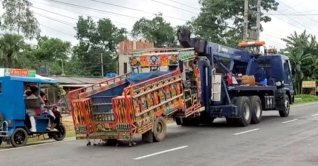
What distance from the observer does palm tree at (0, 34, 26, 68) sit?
39875mm

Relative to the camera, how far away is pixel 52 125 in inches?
559

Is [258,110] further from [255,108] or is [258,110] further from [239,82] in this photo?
[239,82]

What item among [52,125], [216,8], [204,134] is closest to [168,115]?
[204,134]

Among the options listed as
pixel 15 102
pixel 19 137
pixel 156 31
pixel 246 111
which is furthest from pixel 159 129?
pixel 156 31

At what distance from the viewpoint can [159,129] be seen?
13016mm

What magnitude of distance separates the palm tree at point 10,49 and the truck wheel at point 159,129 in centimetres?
2967

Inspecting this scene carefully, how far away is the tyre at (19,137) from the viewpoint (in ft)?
41.9

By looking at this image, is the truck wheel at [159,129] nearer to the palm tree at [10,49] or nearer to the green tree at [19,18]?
the palm tree at [10,49]

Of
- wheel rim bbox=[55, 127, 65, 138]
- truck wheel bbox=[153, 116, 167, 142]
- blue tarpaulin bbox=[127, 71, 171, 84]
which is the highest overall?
blue tarpaulin bbox=[127, 71, 171, 84]

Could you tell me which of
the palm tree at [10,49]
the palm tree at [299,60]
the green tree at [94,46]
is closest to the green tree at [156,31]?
the green tree at [94,46]

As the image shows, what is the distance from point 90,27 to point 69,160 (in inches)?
2447

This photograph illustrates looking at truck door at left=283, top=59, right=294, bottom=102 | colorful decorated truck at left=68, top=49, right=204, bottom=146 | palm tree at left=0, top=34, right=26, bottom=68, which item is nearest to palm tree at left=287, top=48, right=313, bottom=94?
palm tree at left=0, top=34, right=26, bottom=68

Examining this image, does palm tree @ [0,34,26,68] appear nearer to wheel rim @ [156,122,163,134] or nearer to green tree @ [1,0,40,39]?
green tree @ [1,0,40,39]

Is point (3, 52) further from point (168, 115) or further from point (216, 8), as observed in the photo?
point (168, 115)
